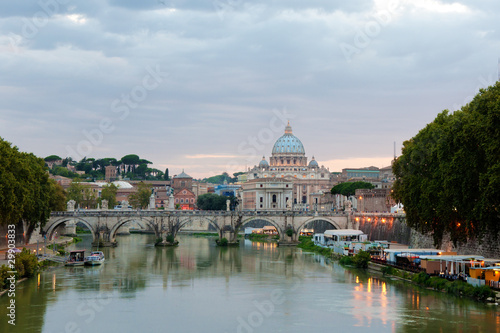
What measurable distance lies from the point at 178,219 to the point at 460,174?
137ft

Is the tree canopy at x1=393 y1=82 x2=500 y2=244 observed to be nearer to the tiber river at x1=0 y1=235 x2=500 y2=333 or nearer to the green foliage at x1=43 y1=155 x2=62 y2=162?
the tiber river at x1=0 y1=235 x2=500 y2=333

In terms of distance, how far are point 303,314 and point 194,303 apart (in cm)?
593

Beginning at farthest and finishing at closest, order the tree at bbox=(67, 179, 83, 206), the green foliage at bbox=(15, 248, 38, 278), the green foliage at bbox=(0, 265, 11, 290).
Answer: the tree at bbox=(67, 179, 83, 206)
the green foliage at bbox=(15, 248, 38, 278)
the green foliage at bbox=(0, 265, 11, 290)

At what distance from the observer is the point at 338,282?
1651 inches

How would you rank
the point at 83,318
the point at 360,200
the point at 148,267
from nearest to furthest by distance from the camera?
the point at 83,318, the point at 148,267, the point at 360,200

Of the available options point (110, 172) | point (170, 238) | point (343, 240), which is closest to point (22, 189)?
point (170, 238)

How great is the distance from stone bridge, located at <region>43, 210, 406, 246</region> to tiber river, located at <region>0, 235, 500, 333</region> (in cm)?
2002

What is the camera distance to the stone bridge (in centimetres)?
7094

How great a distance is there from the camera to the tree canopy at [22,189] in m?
42.2

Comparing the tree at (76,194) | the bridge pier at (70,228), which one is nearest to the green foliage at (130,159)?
the tree at (76,194)

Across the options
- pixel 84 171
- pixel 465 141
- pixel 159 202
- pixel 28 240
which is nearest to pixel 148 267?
pixel 28 240

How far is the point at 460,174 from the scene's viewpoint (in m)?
35.8

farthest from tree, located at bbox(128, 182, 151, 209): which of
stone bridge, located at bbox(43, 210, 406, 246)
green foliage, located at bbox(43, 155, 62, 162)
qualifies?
green foliage, located at bbox(43, 155, 62, 162)

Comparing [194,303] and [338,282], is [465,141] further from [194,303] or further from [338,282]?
[194,303]
